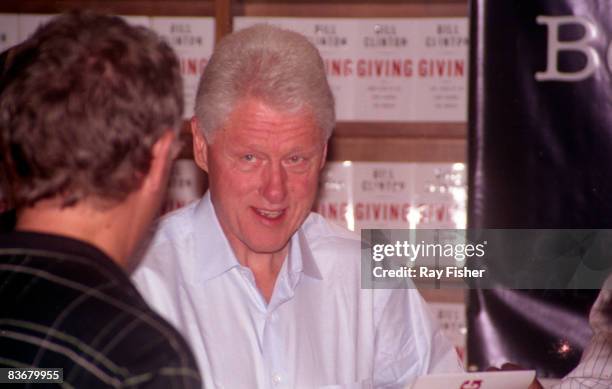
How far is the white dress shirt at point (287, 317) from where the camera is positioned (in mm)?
1652

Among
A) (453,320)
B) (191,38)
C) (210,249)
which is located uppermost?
(191,38)

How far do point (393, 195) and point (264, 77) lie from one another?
1.33 meters

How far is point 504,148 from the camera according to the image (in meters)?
2.61

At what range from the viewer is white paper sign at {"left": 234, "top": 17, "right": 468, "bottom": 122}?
2.81 metres

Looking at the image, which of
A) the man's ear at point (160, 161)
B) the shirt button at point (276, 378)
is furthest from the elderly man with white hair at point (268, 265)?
the man's ear at point (160, 161)

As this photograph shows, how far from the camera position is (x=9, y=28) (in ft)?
9.38

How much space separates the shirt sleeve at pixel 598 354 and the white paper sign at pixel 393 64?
71cm

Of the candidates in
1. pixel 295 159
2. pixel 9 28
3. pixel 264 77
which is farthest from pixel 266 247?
pixel 9 28

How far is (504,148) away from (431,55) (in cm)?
41

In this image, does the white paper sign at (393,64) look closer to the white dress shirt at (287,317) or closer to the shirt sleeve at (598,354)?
the shirt sleeve at (598,354)

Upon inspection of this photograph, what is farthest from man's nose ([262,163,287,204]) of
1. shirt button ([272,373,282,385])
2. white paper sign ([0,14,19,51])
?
white paper sign ([0,14,19,51])

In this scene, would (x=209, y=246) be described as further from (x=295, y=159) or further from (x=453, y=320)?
(x=453, y=320)

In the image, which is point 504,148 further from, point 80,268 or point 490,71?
point 80,268

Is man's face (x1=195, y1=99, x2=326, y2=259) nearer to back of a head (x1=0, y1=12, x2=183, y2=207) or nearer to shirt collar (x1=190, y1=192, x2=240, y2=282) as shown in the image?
shirt collar (x1=190, y1=192, x2=240, y2=282)
